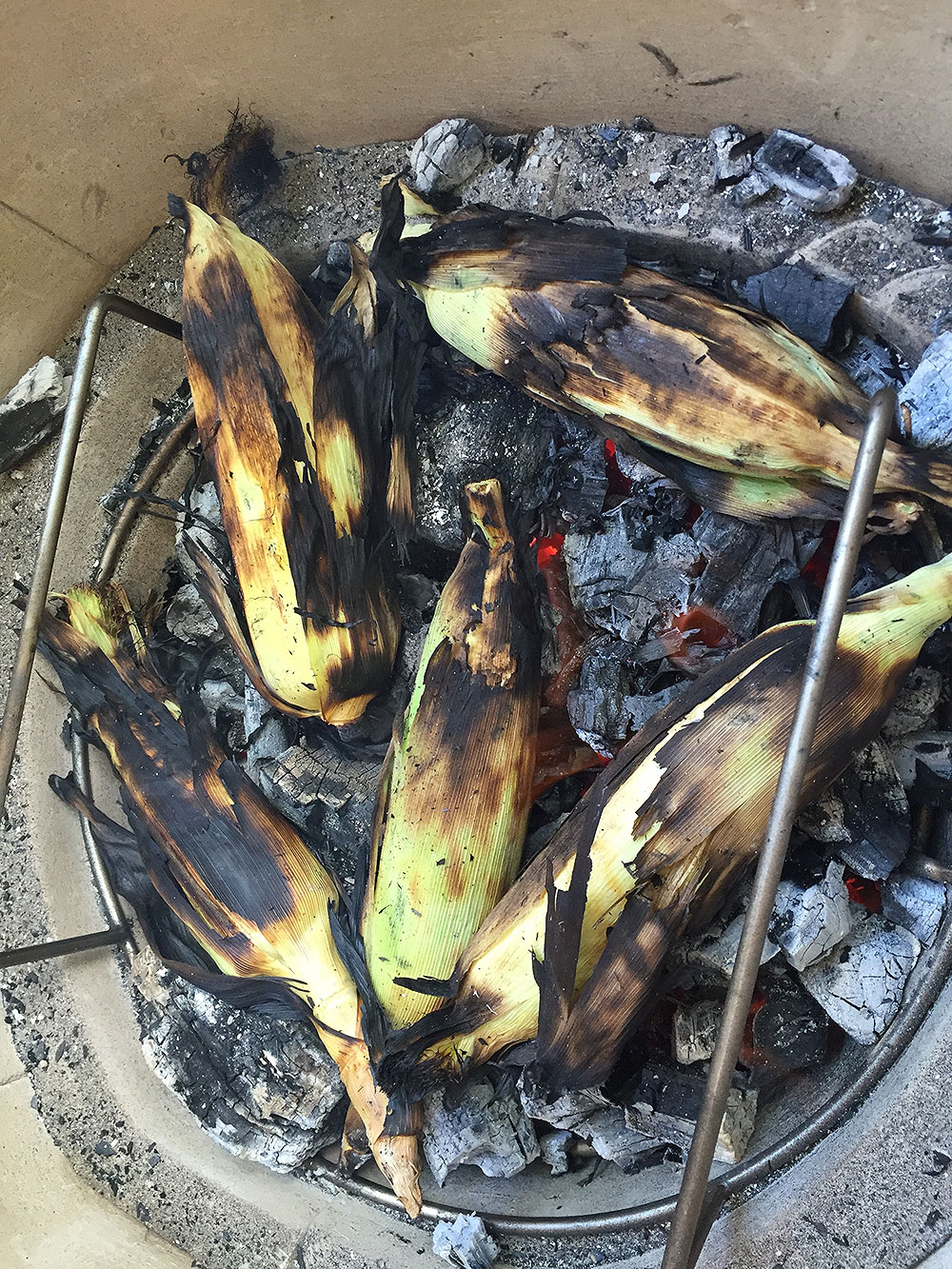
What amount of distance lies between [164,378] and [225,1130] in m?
1.07

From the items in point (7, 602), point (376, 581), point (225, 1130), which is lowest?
point (225, 1130)

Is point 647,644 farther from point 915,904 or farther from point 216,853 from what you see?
point 216,853

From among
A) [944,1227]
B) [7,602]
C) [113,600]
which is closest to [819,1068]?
[944,1227]

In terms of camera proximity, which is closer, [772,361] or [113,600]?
[772,361]

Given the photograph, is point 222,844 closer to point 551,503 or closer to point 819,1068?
point 551,503

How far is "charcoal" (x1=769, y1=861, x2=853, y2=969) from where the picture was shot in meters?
0.98

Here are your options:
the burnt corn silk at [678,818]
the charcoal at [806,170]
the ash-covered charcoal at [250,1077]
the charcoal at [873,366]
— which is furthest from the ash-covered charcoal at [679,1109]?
the charcoal at [806,170]

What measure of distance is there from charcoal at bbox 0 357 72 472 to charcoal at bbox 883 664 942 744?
46.5 inches

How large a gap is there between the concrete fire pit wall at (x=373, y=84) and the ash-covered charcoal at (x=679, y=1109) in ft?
3.40

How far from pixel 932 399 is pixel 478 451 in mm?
519

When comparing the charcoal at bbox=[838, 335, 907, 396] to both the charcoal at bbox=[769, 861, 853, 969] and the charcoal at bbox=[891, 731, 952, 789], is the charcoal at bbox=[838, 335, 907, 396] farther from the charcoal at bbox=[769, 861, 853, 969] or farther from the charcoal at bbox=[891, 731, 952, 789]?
the charcoal at bbox=[769, 861, 853, 969]

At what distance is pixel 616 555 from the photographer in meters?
1.12

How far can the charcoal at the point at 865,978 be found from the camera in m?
1.01

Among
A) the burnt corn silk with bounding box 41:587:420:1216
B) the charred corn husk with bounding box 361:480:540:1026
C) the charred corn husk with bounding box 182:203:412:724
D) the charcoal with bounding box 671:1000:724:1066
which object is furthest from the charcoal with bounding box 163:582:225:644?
the charcoal with bounding box 671:1000:724:1066
